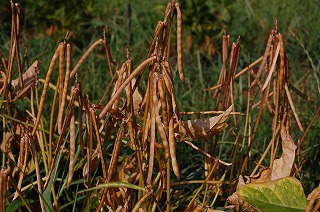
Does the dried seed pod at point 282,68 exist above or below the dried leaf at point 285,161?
above

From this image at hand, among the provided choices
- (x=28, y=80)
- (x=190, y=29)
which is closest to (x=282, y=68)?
(x=28, y=80)

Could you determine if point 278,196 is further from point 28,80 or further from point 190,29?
point 190,29

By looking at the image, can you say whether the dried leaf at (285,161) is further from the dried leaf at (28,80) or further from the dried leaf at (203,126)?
the dried leaf at (28,80)

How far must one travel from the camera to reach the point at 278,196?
37.4 inches


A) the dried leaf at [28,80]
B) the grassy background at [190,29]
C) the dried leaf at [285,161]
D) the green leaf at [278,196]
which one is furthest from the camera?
the grassy background at [190,29]

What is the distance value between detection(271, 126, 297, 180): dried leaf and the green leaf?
13 cm

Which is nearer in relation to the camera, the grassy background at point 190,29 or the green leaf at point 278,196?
the green leaf at point 278,196

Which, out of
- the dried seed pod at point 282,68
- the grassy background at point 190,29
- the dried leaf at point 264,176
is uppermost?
the dried seed pod at point 282,68

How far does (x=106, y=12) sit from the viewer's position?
3590mm

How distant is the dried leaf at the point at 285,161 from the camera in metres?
1.08

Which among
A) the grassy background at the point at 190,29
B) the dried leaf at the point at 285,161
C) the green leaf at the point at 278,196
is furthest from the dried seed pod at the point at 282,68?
the grassy background at the point at 190,29

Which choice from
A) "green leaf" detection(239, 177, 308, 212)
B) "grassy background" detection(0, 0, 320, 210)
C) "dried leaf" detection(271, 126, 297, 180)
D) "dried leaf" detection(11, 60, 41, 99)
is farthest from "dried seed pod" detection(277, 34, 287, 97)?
"grassy background" detection(0, 0, 320, 210)

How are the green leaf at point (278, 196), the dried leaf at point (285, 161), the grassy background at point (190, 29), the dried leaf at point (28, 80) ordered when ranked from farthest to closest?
the grassy background at point (190, 29), the dried leaf at point (28, 80), the dried leaf at point (285, 161), the green leaf at point (278, 196)

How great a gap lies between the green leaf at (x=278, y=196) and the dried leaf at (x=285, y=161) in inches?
5.2
